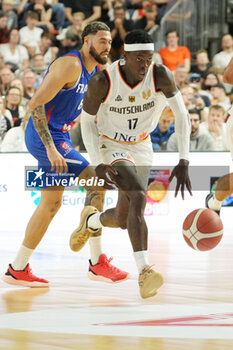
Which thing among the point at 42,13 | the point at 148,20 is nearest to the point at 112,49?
the point at 148,20

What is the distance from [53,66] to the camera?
6637 millimetres

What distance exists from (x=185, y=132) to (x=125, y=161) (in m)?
0.53

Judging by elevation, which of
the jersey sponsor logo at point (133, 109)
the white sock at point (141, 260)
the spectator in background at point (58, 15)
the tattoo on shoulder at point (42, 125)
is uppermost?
the spectator in background at point (58, 15)

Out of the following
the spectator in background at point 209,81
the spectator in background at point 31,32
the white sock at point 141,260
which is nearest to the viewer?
the white sock at point 141,260

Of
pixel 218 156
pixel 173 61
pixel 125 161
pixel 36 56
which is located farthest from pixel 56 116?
pixel 173 61

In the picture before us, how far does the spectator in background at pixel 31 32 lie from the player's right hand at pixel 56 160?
8.53 meters

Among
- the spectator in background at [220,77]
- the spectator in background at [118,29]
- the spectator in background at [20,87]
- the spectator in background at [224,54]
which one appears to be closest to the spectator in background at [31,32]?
the spectator in background at [118,29]

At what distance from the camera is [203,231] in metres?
6.71

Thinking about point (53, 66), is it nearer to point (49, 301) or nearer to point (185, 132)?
point (185, 132)

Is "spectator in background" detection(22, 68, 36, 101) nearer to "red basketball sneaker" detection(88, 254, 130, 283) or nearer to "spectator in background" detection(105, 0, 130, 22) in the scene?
"spectator in background" detection(105, 0, 130, 22)

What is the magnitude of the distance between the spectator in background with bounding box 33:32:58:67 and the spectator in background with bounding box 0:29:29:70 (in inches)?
14.2

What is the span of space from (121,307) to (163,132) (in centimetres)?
693

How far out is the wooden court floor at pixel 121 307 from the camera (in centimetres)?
439

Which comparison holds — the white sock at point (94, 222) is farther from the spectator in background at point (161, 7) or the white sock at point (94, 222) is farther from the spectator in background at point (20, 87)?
the spectator in background at point (161, 7)
